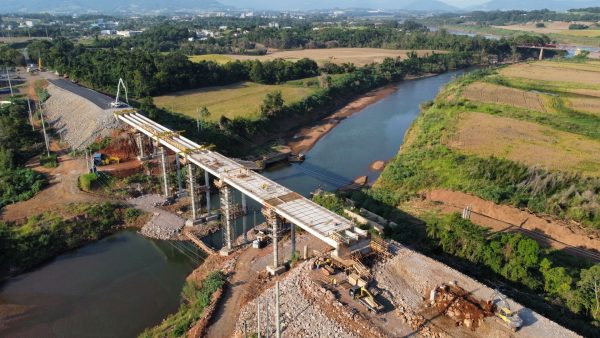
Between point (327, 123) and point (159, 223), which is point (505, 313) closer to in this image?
point (159, 223)

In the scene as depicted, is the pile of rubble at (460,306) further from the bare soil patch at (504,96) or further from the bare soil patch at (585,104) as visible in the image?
the bare soil patch at (585,104)

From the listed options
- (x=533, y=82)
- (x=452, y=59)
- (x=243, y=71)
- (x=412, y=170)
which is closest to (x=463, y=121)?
(x=412, y=170)

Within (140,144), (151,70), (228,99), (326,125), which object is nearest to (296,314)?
(140,144)

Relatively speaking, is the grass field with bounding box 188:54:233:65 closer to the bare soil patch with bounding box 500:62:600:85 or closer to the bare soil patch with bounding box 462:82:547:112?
the bare soil patch with bounding box 462:82:547:112

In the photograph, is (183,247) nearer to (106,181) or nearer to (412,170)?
(106,181)

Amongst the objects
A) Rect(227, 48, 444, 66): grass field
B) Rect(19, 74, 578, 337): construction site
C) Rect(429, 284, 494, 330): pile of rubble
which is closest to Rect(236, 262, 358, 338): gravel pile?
Rect(19, 74, 578, 337): construction site

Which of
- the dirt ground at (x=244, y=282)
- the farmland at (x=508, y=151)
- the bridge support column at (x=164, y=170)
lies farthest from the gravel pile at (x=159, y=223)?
the farmland at (x=508, y=151)
